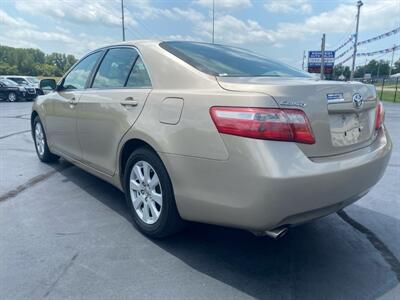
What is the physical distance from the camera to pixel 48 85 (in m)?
5.07

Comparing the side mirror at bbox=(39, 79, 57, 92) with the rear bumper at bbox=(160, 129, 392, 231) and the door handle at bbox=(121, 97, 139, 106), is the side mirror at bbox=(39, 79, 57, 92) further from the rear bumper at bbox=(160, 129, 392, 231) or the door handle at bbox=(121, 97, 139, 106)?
the rear bumper at bbox=(160, 129, 392, 231)

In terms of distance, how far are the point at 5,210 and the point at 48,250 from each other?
3.62 feet

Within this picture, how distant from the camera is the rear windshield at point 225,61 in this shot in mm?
2787

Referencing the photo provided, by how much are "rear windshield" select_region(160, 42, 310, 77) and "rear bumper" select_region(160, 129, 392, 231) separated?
29.4 inches

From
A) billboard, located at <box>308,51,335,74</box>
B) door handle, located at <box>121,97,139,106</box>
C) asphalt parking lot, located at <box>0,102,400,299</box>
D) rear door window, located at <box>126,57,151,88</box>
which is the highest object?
billboard, located at <box>308,51,335,74</box>

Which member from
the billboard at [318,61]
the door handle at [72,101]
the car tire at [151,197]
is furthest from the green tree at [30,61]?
the car tire at [151,197]

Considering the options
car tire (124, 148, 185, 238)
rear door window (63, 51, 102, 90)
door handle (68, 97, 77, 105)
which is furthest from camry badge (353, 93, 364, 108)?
door handle (68, 97, 77, 105)

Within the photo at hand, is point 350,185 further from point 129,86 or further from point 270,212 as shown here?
point 129,86

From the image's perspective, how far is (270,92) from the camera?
217 centimetres

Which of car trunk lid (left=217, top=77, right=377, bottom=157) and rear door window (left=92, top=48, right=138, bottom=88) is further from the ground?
rear door window (left=92, top=48, right=138, bottom=88)

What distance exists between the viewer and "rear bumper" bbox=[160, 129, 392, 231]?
209 centimetres

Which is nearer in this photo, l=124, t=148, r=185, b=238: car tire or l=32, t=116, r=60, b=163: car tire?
l=124, t=148, r=185, b=238: car tire

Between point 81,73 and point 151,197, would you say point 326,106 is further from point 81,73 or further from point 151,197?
point 81,73

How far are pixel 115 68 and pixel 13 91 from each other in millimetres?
21547
